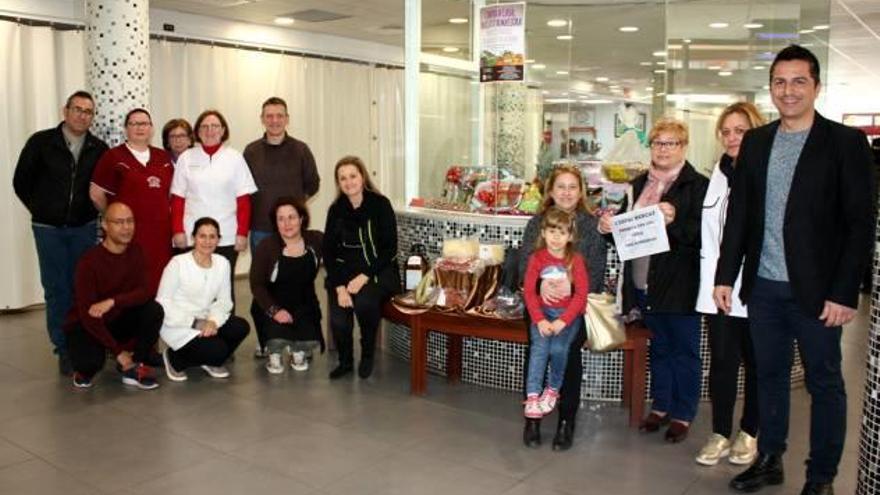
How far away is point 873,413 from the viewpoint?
2.27 meters

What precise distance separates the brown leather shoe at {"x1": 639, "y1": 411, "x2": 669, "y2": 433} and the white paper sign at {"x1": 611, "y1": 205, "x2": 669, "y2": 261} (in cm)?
78

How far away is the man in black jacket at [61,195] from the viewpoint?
432cm

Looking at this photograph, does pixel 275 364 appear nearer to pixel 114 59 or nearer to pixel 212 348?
pixel 212 348

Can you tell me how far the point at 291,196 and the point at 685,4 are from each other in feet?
13.3

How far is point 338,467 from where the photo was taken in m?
3.12

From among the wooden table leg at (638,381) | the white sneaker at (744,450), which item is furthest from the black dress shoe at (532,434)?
the white sneaker at (744,450)

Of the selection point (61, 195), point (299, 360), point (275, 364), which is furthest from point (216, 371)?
point (61, 195)

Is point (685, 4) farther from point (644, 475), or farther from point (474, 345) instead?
point (644, 475)

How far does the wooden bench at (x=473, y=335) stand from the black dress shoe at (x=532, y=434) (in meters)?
0.45

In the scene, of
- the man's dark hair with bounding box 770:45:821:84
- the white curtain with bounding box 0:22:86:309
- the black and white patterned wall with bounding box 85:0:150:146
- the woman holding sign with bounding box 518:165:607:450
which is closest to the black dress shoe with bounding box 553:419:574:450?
the woman holding sign with bounding box 518:165:607:450

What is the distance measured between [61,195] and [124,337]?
2.87 feet

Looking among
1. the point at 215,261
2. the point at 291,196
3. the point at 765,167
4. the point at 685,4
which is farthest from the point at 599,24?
the point at 765,167

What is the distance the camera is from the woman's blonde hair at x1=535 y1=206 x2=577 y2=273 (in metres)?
3.37

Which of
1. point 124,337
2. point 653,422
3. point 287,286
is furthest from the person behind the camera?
point 287,286
